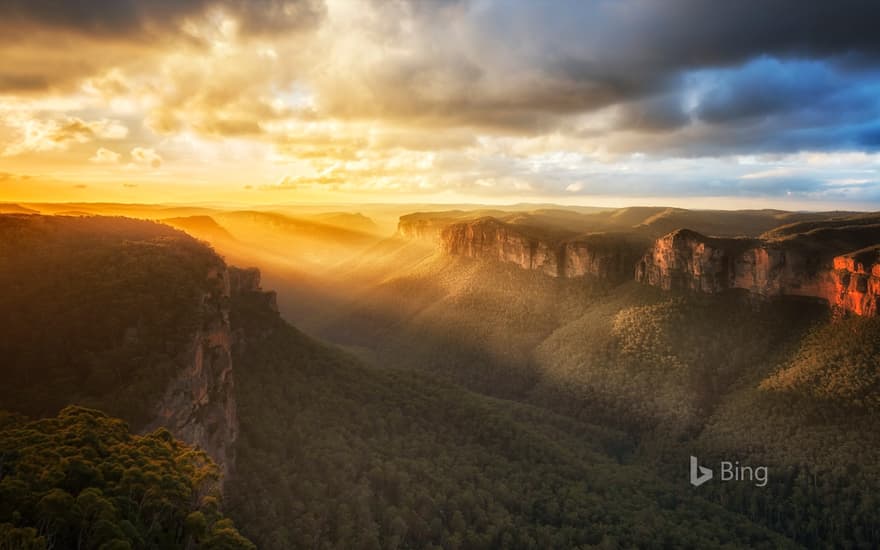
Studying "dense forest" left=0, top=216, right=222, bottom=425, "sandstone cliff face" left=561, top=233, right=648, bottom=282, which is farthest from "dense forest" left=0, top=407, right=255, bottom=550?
"sandstone cliff face" left=561, top=233, right=648, bottom=282

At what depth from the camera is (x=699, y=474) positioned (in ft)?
232

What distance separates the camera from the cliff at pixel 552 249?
124 m

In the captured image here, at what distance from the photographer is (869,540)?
55.6m

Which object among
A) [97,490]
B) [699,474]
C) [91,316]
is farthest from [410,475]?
[699,474]

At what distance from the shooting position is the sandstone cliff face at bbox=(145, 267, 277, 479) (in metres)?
41.0

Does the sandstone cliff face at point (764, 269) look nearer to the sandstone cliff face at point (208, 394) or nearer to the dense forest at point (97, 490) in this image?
the sandstone cliff face at point (208, 394)

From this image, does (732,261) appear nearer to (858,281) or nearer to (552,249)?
(858,281)

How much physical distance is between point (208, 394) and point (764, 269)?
94890 millimetres

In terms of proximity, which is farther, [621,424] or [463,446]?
[621,424]

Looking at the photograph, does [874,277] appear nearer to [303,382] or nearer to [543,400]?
[543,400]

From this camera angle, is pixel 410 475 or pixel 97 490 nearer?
pixel 97 490

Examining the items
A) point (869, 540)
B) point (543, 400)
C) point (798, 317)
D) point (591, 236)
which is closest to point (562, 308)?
point (591, 236)

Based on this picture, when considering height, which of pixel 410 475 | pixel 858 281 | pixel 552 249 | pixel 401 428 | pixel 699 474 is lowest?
pixel 699 474

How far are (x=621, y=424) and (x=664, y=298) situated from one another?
31.6 meters
